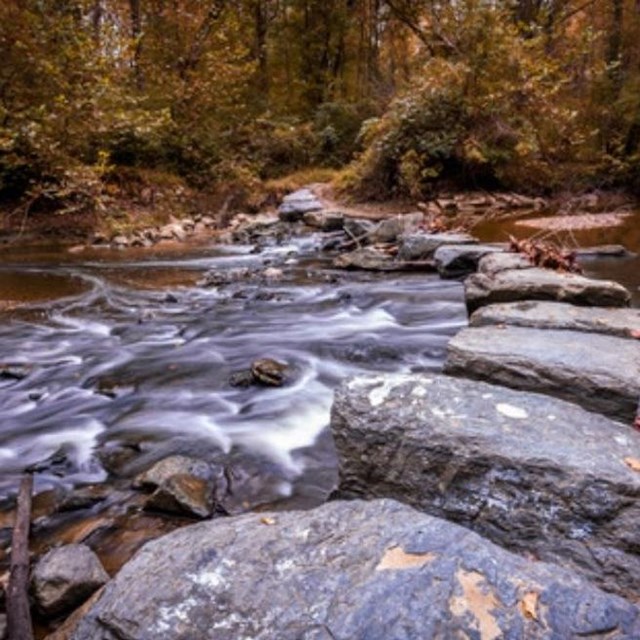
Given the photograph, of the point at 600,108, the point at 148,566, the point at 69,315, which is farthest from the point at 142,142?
the point at 148,566

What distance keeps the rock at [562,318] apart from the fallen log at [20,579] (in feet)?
8.27

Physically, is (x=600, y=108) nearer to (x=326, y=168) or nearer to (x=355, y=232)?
(x=326, y=168)

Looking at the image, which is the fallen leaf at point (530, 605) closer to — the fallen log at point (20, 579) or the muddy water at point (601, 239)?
the fallen log at point (20, 579)

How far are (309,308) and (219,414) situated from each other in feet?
8.45

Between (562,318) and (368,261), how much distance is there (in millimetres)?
4502

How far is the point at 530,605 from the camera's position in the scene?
4.17ft

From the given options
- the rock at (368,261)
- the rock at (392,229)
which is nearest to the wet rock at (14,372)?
the rock at (368,261)

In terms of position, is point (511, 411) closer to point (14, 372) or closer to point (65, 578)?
point (65, 578)

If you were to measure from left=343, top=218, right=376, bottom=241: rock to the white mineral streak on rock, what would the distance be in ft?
23.8

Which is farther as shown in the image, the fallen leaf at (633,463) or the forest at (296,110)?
the forest at (296,110)

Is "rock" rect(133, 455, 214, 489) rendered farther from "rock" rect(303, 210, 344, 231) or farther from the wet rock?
"rock" rect(303, 210, 344, 231)

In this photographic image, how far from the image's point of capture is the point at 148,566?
1528mm

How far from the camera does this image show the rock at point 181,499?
258cm

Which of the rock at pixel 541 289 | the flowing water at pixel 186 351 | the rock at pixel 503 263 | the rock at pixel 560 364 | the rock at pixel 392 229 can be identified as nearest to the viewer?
the rock at pixel 560 364
